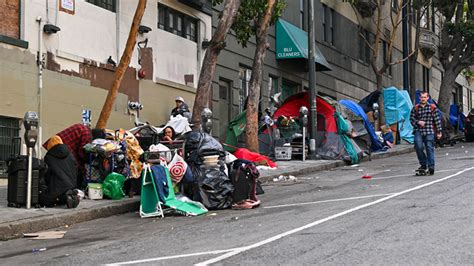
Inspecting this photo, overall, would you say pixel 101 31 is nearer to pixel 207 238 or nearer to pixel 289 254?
pixel 207 238

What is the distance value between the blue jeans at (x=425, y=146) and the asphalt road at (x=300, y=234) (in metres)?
1.88

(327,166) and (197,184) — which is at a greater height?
(327,166)

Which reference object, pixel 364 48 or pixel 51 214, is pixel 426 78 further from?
pixel 51 214

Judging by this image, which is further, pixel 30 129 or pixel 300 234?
pixel 30 129

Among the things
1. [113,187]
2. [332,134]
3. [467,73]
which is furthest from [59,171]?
[467,73]

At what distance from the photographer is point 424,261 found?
6.28 meters

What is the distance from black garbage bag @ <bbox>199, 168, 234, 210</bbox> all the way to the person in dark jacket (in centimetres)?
208

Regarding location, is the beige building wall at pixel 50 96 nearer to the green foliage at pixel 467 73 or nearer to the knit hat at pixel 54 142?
the knit hat at pixel 54 142

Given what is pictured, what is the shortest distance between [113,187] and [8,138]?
13.0ft

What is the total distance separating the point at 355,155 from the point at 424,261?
14714 mm

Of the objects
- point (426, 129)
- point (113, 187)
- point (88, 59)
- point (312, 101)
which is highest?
point (88, 59)

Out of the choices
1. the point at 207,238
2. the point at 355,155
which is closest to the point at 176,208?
the point at 207,238

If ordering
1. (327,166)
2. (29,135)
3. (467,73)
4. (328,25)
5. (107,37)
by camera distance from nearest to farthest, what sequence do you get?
(29,135), (107,37), (327,166), (328,25), (467,73)

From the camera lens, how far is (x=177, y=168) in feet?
37.1
